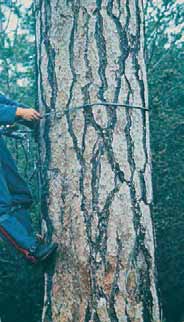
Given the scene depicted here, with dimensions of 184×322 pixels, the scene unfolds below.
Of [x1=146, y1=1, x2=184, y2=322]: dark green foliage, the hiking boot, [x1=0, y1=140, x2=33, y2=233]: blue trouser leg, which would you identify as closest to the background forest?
[x1=146, y1=1, x2=184, y2=322]: dark green foliage

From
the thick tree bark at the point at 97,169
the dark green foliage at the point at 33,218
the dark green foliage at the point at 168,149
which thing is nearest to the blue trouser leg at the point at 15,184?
the thick tree bark at the point at 97,169

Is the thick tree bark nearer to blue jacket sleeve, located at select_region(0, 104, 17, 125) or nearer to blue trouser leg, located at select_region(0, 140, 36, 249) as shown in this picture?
blue jacket sleeve, located at select_region(0, 104, 17, 125)

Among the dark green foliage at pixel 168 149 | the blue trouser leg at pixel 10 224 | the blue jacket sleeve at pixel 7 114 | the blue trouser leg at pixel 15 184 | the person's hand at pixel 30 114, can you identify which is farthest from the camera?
the dark green foliage at pixel 168 149

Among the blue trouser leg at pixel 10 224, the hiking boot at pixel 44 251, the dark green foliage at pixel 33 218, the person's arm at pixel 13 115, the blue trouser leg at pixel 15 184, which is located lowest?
the hiking boot at pixel 44 251

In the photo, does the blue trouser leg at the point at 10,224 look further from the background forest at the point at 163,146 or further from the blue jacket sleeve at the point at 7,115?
the background forest at the point at 163,146

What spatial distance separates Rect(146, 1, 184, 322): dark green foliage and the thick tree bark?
4.81m

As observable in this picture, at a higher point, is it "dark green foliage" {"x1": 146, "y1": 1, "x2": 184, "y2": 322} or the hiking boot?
"dark green foliage" {"x1": 146, "y1": 1, "x2": 184, "y2": 322}

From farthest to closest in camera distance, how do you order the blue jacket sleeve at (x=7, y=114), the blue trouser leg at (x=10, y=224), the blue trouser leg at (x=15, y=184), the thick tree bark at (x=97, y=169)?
the blue trouser leg at (x=15, y=184)
the blue trouser leg at (x=10, y=224)
the blue jacket sleeve at (x=7, y=114)
the thick tree bark at (x=97, y=169)

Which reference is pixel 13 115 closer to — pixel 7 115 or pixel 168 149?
pixel 7 115

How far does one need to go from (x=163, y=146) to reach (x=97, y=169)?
5.18 meters

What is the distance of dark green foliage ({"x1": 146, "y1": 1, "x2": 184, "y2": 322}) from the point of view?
23.0 feet

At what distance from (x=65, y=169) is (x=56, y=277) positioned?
48cm

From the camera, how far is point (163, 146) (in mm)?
7168

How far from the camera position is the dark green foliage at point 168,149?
7012mm
